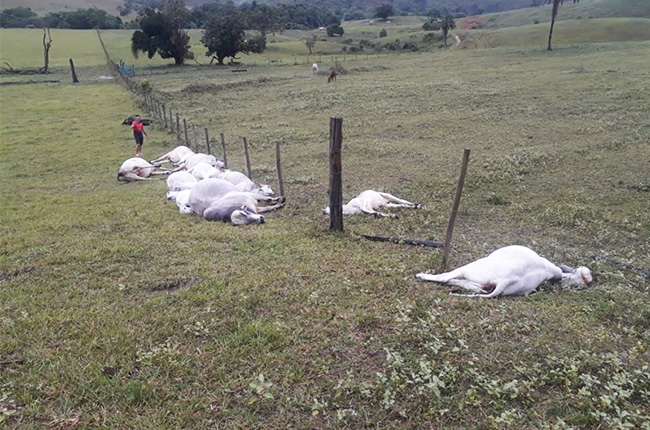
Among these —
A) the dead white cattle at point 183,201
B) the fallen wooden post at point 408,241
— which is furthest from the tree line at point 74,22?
the fallen wooden post at point 408,241

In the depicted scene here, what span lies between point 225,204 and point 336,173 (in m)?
2.66

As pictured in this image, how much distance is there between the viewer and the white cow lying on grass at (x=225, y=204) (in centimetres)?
927

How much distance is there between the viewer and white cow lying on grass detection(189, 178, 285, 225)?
927cm

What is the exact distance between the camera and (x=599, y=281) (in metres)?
6.54

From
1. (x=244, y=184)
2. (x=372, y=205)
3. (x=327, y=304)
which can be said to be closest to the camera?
(x=327, y=304)

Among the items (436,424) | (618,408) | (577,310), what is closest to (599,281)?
(577,310)

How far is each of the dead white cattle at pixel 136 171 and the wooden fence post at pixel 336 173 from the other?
7.80m

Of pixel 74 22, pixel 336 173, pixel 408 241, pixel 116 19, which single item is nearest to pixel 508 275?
pixel 408 241

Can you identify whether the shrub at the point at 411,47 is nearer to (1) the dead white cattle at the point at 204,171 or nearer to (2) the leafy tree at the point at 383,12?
(1) the dead white cattle at the point at 204,171

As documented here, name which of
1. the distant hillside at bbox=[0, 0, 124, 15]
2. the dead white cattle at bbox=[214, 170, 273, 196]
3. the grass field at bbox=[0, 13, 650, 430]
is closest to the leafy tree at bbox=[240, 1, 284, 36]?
the grass field at bbox=[0, 13, 650, 430]

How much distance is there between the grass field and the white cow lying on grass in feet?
1.40

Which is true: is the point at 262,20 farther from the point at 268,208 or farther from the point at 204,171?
the point at 268,208

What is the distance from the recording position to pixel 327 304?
5.71 metres

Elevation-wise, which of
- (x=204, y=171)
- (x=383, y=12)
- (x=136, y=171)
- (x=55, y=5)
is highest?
(x=55, y=5)
